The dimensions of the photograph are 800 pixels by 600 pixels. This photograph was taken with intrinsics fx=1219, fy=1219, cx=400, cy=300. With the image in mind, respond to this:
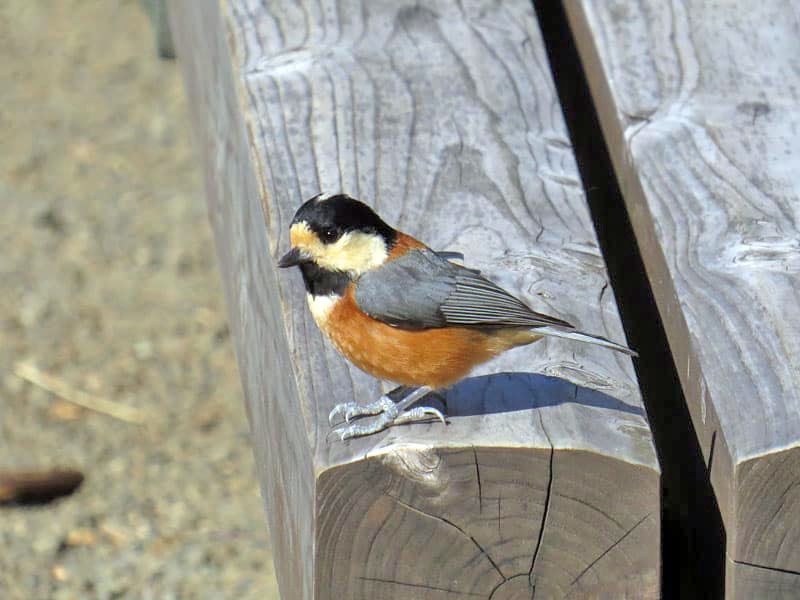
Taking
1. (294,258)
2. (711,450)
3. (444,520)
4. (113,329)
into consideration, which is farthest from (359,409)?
(113,329)

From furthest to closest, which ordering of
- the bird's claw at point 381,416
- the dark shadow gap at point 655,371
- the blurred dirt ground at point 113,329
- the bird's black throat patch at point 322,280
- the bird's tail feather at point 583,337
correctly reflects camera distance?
the blurred dirt ground at point 113,329 < the bird's black throat patch at point 322,280 < the dark shadow gap at point 655,371 < the bird's tail feather at point 583,337 < the bird's claw at point 381,416

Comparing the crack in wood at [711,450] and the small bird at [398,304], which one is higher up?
the small bird at [398,304]

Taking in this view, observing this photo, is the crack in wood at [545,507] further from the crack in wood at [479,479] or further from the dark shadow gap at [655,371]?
the dark shadow gap at [655,371]

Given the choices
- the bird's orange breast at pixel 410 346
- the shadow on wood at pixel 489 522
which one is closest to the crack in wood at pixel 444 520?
the shadow on wood at pixel 489 522

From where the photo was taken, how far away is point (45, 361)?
529 cm

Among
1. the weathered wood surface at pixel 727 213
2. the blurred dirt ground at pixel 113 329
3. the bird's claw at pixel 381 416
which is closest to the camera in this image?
the weathered wood surface at pixel 727 213

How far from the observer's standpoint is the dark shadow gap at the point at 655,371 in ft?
7.57

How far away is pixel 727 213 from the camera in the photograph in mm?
2396

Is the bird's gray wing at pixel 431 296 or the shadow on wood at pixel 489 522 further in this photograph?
the bird's gray wing at pixel 431 296

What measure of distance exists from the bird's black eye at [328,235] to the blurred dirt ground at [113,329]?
2075 mm

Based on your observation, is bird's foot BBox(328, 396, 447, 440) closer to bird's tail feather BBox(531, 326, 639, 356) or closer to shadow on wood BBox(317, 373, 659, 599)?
shadow on wood BBox(317, 373, 659, 599)

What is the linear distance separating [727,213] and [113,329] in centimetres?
366

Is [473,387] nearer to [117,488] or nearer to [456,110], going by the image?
[456,110]

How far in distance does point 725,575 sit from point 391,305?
0.90m
